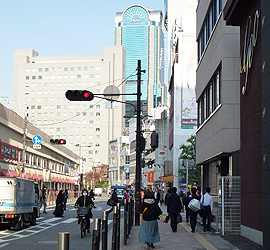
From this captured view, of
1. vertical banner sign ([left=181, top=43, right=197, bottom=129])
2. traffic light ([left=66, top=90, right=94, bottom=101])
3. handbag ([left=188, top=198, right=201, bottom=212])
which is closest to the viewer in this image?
traffic light ([left=66, top=90, right=94, bottom=101])

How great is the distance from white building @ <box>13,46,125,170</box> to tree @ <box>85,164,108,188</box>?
615 inches

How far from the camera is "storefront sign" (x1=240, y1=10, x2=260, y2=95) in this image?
15767 millimetres

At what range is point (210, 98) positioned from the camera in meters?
27.8

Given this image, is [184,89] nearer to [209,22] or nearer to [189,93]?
[189,93]

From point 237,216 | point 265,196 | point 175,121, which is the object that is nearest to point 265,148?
point 265,196

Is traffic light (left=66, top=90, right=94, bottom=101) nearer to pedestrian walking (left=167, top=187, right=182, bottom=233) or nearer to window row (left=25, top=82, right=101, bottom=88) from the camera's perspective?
pedestrian walking (left=167, top=187, right=182, bottom=233)

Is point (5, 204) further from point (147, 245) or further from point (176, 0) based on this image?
point (176, 0)

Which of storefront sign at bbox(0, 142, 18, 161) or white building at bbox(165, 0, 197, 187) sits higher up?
white building at bbox(165, 0, 197, 187)

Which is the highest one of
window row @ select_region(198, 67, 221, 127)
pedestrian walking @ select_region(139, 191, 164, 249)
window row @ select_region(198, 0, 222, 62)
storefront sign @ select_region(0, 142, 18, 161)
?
window row @ select_region(198, 0, 222, 62)

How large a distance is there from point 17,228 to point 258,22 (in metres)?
14.1

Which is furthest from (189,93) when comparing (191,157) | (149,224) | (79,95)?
(149,224)

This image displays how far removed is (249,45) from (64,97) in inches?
6595

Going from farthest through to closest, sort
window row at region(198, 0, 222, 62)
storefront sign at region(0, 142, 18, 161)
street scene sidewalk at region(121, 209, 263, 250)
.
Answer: storefront sign at region(0, 142, 18, 161) → window row at region(198, 0, 222, 62) → street scene sidewalk at region(121, 209, 263, 250)

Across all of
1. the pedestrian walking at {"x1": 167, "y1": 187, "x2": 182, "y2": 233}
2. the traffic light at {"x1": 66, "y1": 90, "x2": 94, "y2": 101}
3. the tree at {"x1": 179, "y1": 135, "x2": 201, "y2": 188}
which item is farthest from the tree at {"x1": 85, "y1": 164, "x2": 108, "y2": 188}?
the traffic light at {"x1": 66, "y1": 90, "x2": 94, "y2": 101}
